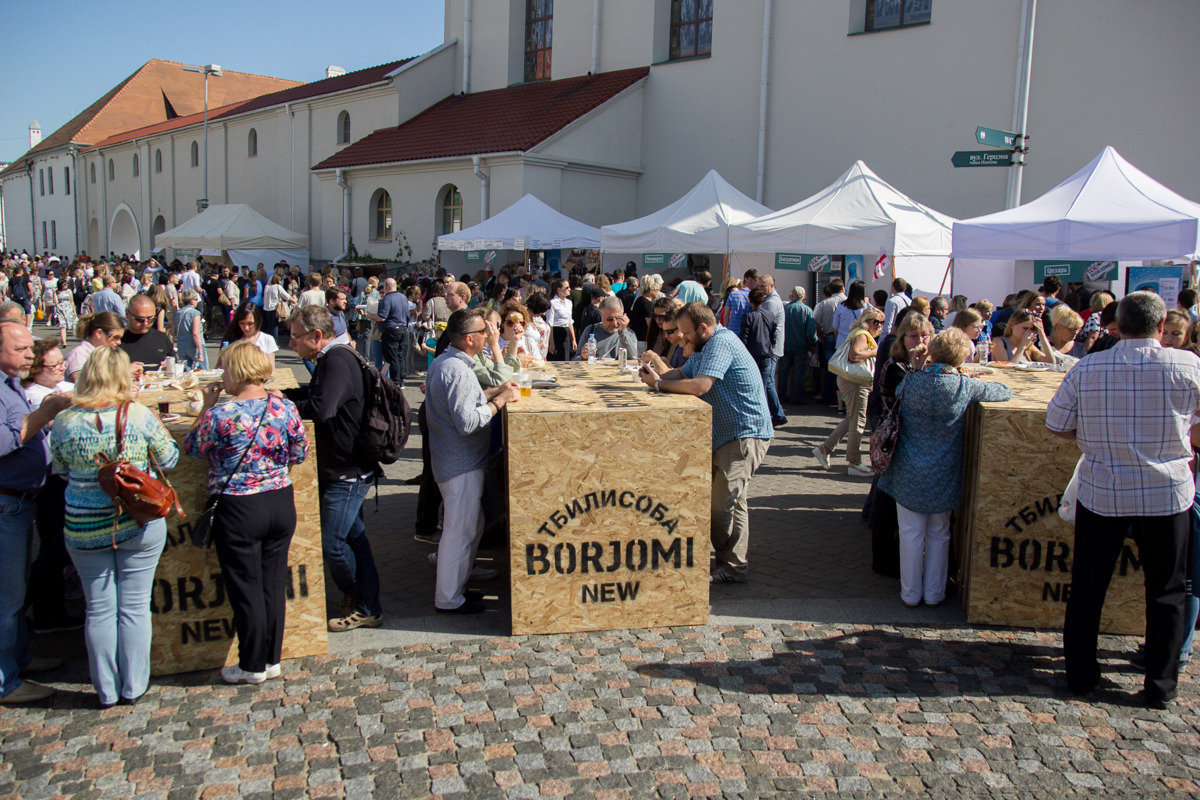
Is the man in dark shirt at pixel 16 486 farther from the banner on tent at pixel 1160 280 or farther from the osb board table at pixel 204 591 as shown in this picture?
the banner on tent at pixel 1160 280

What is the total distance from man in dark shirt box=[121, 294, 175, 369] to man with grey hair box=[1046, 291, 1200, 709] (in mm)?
6702

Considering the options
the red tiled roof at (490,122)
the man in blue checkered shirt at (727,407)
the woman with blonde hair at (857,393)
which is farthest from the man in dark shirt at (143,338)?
the red tiled roof at (490,122)

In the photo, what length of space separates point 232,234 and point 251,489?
26848 mm

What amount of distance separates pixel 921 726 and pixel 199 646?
11.2ft

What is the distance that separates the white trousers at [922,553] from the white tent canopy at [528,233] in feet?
40.4

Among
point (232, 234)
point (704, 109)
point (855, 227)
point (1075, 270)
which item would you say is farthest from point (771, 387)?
point (232, 234)

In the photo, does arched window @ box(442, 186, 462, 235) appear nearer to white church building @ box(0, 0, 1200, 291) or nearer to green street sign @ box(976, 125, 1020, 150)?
white church building @ box(0, 0, 1200, 291)

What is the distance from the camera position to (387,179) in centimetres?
2627

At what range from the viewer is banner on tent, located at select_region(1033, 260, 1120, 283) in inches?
437

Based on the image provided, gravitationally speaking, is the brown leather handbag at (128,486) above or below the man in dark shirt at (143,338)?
below

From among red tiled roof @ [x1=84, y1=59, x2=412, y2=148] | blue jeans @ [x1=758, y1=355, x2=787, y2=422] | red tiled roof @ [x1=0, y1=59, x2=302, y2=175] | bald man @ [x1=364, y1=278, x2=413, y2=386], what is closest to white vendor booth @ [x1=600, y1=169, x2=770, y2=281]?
blue jeans @ [x1=758, y1=355, x2=787, y2=422]

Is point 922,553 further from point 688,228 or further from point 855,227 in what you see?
point 688,228

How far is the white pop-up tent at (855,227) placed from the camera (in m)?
12.1

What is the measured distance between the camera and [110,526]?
378 centimetres
